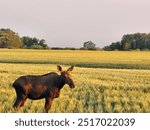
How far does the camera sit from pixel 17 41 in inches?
279

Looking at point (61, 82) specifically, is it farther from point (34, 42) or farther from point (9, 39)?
point (9, 39)

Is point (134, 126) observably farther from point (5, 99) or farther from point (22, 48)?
point (22, 48)

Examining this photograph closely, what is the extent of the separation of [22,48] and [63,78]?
1241mm

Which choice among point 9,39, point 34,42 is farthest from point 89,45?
point 9,39

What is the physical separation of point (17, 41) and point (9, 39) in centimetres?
13

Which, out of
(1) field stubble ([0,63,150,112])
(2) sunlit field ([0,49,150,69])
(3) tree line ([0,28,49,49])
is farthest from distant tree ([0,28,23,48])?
(1) field stubble ([0,63,150,112])

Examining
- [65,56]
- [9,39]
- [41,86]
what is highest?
[9,39]

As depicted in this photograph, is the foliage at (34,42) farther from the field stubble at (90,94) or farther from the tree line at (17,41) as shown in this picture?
the field stubble at (90,94)

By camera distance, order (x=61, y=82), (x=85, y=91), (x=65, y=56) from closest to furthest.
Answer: (x=61, y=82) < (x=85, y=91) < (x=65, y=56)

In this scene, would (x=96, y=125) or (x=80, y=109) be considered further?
(x=80, y=109)

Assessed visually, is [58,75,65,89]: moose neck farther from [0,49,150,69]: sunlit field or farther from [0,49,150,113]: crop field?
[0,49,150,69]: sunlit field

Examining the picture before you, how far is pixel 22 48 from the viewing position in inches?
285

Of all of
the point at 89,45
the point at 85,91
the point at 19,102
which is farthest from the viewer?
the point at 89,45

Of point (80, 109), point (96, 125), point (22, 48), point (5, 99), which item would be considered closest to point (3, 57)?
point (22, 48)
